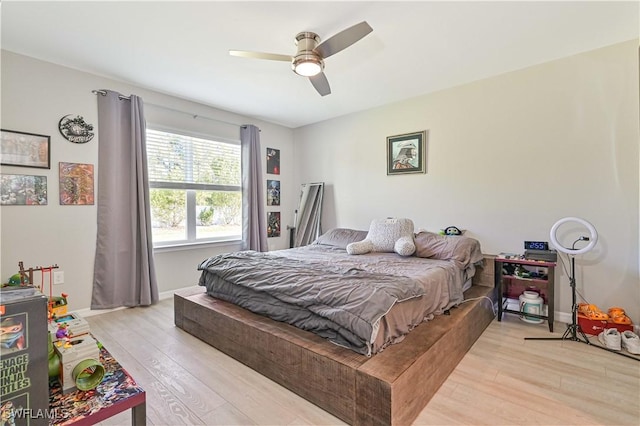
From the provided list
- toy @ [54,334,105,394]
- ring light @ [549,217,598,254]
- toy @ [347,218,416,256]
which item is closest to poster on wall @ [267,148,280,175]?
toy @ [347,218,416,256]

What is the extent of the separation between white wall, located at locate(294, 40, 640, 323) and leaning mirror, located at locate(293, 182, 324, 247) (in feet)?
2.89

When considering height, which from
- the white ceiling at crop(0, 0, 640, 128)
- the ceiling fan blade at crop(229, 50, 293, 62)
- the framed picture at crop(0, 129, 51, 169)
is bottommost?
the framed picture at crop(0, 129, 51, 169)

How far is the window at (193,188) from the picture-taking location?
371 centimetres

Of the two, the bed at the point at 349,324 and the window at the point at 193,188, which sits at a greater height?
the window at the point at 193,188

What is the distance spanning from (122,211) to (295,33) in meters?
2.58

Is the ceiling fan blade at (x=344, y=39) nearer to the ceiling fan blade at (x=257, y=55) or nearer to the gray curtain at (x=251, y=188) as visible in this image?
the ceiling fan blade at (x=257, y=55)

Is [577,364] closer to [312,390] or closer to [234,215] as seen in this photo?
[312,390]

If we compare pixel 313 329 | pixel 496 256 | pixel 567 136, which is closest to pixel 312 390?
pixel 313 329

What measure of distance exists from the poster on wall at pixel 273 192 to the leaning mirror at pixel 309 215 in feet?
1.30

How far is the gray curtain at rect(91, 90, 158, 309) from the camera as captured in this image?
10.5ft

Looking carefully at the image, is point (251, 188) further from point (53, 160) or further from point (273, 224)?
point (53, 160)

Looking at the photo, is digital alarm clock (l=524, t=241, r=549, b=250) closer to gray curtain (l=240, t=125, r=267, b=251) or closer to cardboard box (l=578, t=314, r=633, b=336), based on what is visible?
cardboard box (l=578, t=314, r=633, b=336)

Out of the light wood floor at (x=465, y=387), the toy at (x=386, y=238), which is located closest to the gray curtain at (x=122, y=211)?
the light wood floor at (x=465, y=387)

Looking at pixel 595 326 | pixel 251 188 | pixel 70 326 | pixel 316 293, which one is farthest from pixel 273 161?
pixel 595 326
